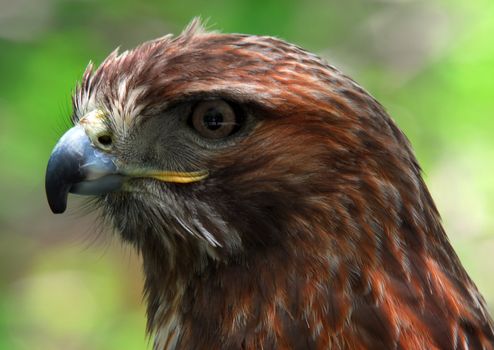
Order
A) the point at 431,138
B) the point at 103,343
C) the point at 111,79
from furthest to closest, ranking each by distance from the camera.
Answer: the point at 103,343, the point at 431,138, the point at 111,79

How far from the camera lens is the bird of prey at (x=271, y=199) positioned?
3.53m

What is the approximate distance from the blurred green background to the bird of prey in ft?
5.51

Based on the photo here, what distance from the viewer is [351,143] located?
11.8ft

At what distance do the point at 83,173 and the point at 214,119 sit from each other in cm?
46

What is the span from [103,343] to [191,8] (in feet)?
6.49

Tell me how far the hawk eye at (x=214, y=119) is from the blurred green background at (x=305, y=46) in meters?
1.81

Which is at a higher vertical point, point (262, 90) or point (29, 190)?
point (262, 90)

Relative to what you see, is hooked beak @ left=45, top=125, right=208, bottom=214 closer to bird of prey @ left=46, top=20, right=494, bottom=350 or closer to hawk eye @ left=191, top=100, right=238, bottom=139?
bird of prey @ left=46, top=20, right=494, bottom=350

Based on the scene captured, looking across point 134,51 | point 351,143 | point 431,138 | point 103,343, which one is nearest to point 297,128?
point 351,143

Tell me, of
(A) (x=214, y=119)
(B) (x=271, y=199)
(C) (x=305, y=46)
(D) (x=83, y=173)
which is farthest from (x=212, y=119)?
(C) (x=305, y=46)

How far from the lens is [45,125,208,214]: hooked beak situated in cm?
368

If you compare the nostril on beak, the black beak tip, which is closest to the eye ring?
the nostril on beak

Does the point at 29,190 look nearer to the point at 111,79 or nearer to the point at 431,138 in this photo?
the point at 431,138

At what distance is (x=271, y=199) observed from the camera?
12.0 feet
